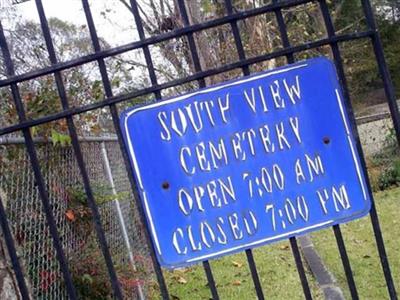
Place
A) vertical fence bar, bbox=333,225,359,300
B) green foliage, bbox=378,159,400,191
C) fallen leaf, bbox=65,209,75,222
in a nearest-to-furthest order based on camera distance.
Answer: vertical fence bar, bbox=333,225,359,300 < fallen leaf, bbox=65,209,75,222 < green foliage, bbox=378,159,400,191

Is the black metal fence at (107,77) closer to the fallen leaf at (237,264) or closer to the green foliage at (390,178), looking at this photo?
the fallen leaf at (237,264)

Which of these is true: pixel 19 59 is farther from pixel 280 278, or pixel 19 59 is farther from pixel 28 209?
pixel 280 278

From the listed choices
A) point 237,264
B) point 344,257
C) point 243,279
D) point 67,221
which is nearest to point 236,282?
point 243,279

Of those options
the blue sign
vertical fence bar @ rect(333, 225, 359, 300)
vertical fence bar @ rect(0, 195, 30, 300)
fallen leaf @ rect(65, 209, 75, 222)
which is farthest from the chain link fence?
vertical fence bar @ rect(333, 225, 359, 300)

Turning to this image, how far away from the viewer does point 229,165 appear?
201 cm

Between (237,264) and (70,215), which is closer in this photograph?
(70,215)

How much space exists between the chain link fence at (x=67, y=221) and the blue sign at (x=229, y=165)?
0.74 m

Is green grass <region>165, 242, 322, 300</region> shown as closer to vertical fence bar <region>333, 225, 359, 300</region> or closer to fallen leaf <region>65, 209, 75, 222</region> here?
fallen leaf <region>65, 209, 75, 222</region>

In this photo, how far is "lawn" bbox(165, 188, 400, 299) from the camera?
16.4 feet

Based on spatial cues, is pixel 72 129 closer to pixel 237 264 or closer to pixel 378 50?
pixel 378 50

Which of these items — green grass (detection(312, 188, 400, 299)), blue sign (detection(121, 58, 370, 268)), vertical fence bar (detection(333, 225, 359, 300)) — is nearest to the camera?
blue sign (detection(121, 58, 370, 268))

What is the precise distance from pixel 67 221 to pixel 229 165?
8.44 ft

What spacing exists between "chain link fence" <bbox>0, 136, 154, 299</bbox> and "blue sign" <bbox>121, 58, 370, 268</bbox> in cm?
74

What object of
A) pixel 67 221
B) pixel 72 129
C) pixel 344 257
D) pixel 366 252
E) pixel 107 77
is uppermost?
pixel 107 77
